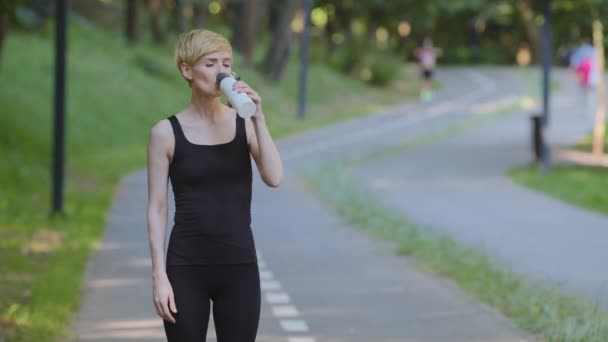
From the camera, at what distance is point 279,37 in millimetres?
46656

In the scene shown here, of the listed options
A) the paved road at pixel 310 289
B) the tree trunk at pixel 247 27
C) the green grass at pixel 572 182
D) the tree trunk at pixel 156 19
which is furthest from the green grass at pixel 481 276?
the tree trunk at pixel 156 19

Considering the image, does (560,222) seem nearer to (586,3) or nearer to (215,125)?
(586,3)

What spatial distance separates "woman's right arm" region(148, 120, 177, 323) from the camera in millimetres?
5387

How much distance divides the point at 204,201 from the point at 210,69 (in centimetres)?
49

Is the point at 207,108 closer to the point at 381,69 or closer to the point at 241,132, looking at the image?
the point at 241,132

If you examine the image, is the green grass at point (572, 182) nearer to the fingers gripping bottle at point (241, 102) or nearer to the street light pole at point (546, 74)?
the street light pole at point (546, 74)

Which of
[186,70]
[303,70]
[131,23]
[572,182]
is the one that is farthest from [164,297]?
[131,23]

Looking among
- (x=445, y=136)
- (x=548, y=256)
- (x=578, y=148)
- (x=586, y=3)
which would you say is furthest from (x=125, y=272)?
(x=445, y=136)

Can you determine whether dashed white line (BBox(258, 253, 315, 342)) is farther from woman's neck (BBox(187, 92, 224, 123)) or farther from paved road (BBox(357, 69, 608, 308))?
woman's neck (BBox(187, 92, 224, 123))

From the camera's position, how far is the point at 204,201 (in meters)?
5.44

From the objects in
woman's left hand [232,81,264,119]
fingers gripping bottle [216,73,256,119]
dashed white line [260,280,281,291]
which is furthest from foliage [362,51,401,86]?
fingers gripping bottle [216,73,256,119]

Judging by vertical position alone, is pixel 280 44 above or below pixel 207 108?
below

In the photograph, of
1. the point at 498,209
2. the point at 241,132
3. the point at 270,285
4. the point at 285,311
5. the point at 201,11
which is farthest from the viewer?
the point at 201,11

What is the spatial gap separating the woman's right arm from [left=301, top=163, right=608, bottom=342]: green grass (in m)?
3.80
